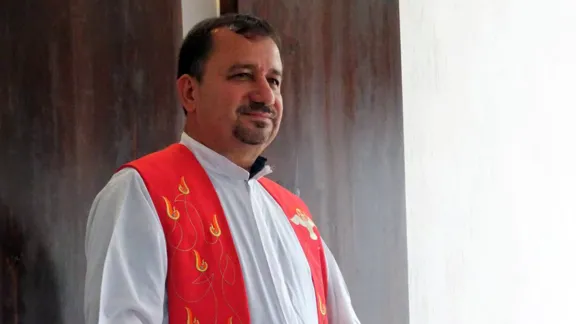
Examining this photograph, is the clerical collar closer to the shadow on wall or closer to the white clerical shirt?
the white clerical shirt

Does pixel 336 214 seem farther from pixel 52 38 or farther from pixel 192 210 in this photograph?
pixel 52 38

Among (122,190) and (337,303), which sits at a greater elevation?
(122,190)

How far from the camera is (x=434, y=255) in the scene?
184 cm

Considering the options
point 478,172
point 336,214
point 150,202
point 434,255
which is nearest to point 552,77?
point 478,172

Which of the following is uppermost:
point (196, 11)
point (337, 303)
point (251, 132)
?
point (196, 11)

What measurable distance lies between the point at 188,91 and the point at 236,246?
27 cm

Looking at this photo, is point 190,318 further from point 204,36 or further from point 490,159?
point 490,159

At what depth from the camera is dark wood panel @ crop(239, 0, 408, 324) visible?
1413 mm

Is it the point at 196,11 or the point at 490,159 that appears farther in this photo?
the point at 490,159

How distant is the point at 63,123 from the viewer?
113 centimetres

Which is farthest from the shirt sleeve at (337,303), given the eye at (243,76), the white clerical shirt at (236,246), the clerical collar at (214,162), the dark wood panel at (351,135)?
the eye at (243,76)

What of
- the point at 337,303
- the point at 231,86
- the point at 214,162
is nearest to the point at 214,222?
the point at 214,162

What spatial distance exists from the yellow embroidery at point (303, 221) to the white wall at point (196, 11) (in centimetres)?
42

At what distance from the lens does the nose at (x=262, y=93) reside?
1.11 meters
